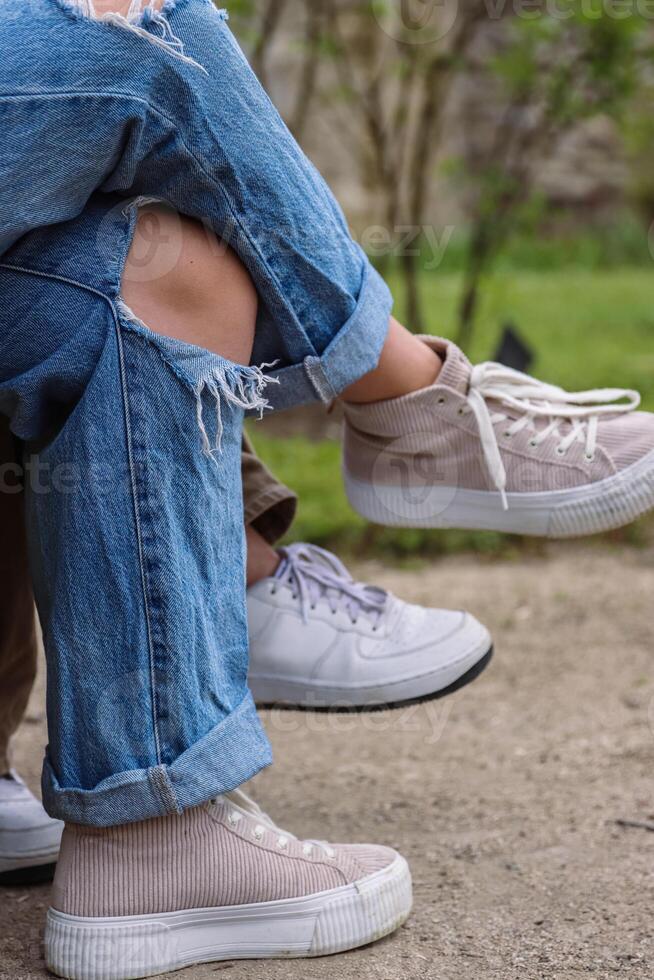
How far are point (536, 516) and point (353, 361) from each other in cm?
34

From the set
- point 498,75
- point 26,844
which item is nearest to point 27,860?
point 26,844

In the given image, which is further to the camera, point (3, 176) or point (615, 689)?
point (615, 689)

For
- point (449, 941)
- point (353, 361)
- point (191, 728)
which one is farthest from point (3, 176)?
point (449, 941)

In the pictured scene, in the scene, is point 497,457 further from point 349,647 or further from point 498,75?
point 498,75

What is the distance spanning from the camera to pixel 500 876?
1.38m

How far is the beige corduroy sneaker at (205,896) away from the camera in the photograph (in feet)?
3.62

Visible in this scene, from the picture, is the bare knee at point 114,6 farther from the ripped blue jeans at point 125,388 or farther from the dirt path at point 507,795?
the dirt path at point 507,795

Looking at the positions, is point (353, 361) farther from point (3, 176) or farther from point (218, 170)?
point (3, 176)

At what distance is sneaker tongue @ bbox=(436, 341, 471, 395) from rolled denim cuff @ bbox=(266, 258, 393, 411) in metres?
0.17

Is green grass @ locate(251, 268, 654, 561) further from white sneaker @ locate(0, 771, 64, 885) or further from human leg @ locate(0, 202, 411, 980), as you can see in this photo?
human leg @ locate(0, 202, 411, 980)

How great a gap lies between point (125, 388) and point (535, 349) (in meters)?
3.93

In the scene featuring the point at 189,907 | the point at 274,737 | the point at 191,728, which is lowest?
the point at 274,737

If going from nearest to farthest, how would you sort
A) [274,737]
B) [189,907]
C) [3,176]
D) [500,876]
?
[3,176]
[189,907]
[500,876]
[274,737]

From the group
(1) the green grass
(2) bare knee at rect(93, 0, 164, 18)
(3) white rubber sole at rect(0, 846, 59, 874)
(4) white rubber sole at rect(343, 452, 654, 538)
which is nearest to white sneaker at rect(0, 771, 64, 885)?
(3) white rubber sole at rect(0, 846, 59, 874)
